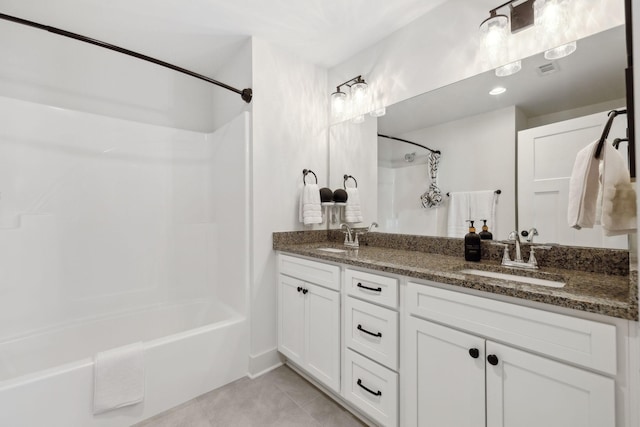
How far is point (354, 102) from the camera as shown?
2205 millimetres

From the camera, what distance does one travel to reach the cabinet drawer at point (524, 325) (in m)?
0.78

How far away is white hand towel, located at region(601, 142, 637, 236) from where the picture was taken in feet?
2.97

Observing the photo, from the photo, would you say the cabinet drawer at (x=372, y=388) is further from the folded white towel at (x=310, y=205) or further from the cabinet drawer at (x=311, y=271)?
the folded white towel at (x=310, y=205)

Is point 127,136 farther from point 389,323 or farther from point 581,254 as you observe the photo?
point 581,254

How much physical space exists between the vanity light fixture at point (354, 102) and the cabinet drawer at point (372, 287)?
1.26m

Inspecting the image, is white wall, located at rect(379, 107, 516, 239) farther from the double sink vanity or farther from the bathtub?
the bathtub

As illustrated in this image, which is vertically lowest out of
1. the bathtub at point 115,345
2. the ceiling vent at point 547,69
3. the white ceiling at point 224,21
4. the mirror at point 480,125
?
the bathtub at point 115,345

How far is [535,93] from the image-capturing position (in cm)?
140

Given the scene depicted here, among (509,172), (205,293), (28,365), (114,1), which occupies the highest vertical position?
(114,1)

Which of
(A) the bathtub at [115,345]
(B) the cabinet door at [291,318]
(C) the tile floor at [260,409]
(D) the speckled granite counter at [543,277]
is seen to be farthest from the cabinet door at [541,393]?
(A) the bathtub at [115,345]

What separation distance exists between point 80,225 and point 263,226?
1.34 metres

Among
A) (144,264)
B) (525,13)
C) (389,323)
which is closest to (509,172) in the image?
(525,13)

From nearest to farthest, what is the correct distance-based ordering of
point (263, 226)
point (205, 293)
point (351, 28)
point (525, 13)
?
point (525, 13), point (351, 28), point (263, 226), point (205, 293)

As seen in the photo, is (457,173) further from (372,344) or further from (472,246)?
(372,344)
